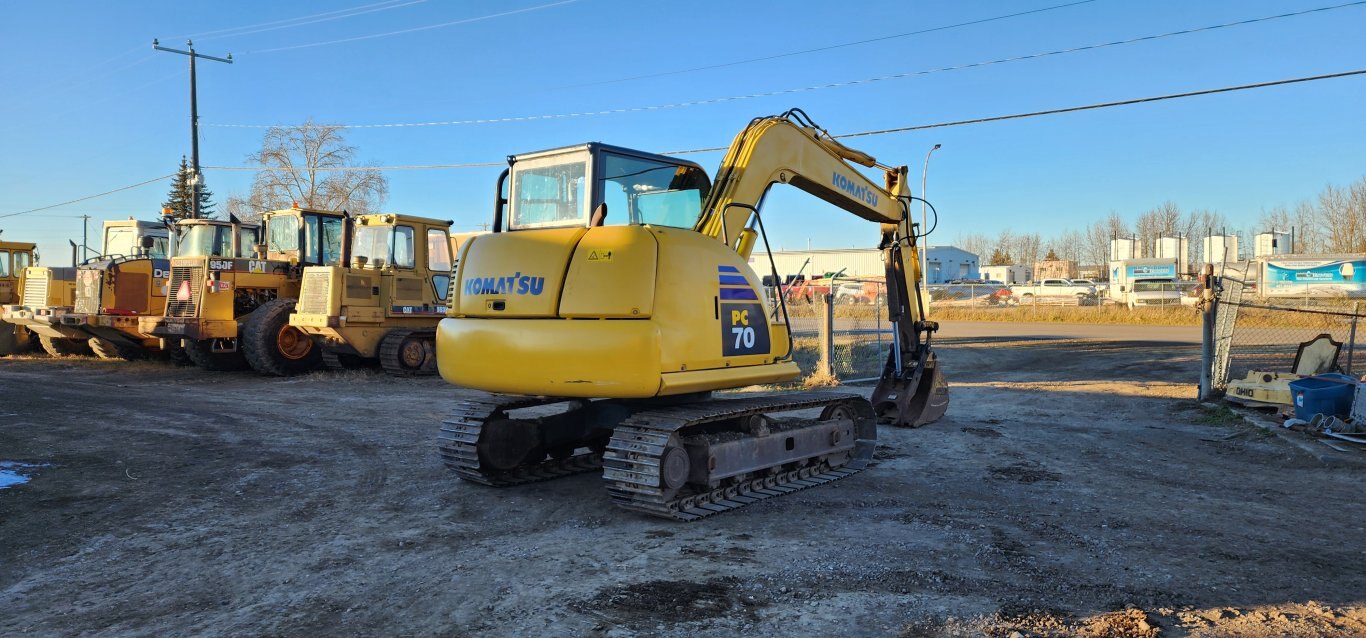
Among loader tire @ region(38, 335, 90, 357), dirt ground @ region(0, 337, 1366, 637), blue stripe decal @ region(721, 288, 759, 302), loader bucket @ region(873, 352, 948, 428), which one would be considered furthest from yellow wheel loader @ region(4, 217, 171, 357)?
blue stripe decal @ region(721, 288, 759, 302)

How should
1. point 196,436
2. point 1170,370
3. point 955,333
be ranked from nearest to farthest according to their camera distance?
point 196,436
point 1170,370
point 955,333

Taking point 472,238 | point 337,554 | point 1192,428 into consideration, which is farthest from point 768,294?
point 1192,428

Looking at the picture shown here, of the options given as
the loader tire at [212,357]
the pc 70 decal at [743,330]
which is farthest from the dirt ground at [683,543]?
the loader tire at [212,357]

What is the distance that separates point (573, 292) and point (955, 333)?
2514 cm

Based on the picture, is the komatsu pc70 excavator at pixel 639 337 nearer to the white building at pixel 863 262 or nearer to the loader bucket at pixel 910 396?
the loader bucket at pixel 910 396

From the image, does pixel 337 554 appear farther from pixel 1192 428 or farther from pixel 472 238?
pixel 1192 428

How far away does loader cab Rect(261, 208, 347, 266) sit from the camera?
1698 centimetres

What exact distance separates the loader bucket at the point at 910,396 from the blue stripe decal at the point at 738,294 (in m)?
3.86

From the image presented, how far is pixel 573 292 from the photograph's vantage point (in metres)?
6.11

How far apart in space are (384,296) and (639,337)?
11338mm

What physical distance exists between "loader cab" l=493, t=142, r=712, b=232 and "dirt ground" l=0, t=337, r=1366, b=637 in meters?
2.23

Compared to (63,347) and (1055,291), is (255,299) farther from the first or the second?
(1055,291)

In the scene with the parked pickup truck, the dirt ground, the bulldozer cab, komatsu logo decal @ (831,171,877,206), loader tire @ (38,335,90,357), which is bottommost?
the dirt ground

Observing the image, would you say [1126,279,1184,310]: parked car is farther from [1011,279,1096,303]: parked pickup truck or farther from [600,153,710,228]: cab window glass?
[600,153,710,228]: cab window glass
